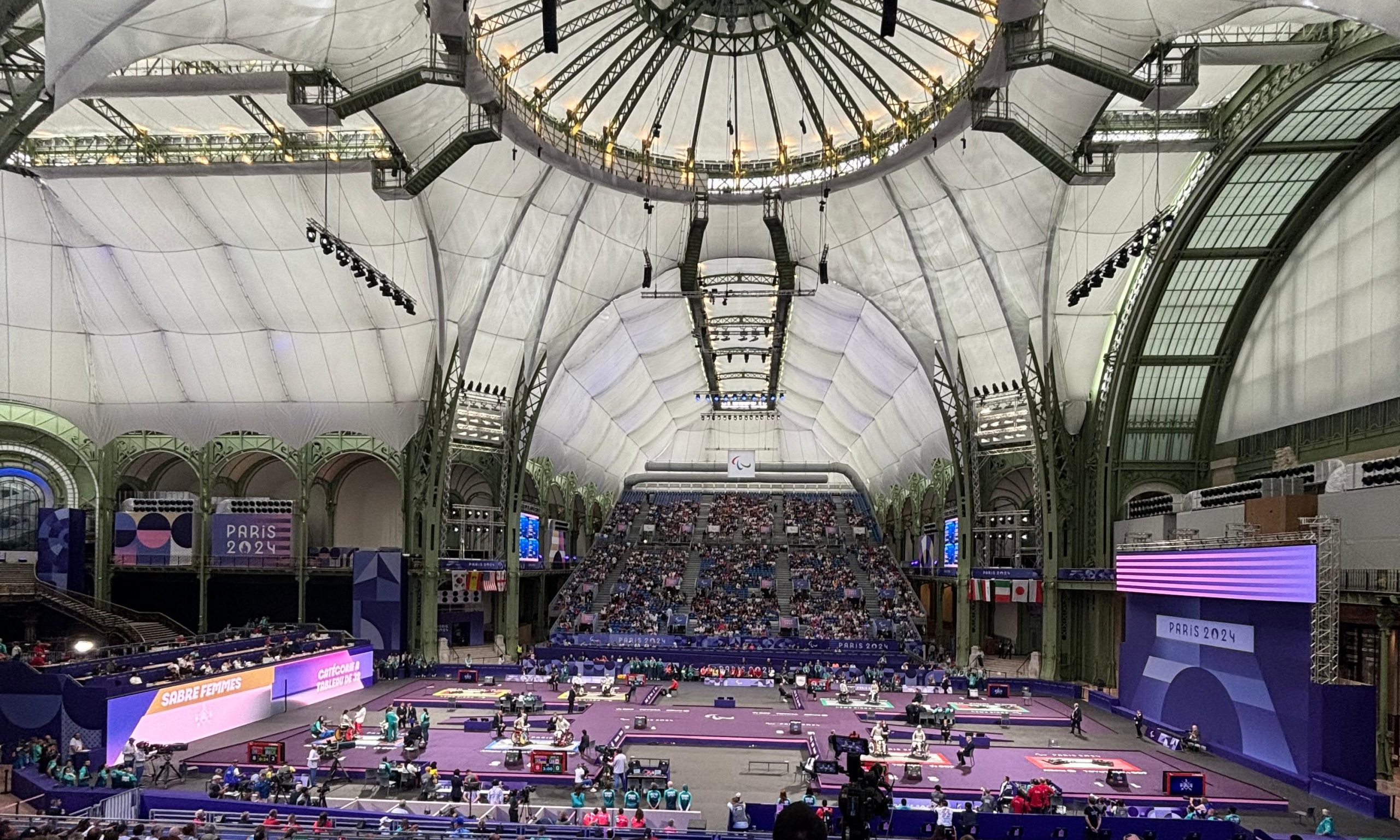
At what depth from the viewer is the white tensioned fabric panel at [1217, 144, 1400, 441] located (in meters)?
32.0

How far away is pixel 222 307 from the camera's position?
45.6 metres

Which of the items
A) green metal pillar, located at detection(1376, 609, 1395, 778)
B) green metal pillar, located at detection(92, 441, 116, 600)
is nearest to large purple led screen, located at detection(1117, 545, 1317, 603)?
green metal pillar, located at detection(1376, 609, 1395, 778)

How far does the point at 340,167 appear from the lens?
114 feet

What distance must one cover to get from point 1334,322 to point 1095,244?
28.4 feet

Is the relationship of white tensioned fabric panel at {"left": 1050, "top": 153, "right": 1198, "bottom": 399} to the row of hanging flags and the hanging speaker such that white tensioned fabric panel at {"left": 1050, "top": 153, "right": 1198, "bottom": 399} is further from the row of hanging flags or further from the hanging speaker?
the hanging speaker

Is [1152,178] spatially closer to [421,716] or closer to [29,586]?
[421,716]

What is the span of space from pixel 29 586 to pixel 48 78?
3544 centimetres

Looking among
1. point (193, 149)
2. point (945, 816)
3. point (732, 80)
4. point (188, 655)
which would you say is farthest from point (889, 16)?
point (188, 655)

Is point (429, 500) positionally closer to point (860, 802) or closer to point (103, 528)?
point (103, 528)

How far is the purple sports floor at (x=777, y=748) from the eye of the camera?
83.1ft

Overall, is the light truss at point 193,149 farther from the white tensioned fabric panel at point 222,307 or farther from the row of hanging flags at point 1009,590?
the row of hanging flags at point 1009,590

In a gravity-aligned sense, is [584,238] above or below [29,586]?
above

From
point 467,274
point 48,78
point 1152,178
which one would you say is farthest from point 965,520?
point 48,78

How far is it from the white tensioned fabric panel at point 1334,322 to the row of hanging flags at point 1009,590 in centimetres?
1037
